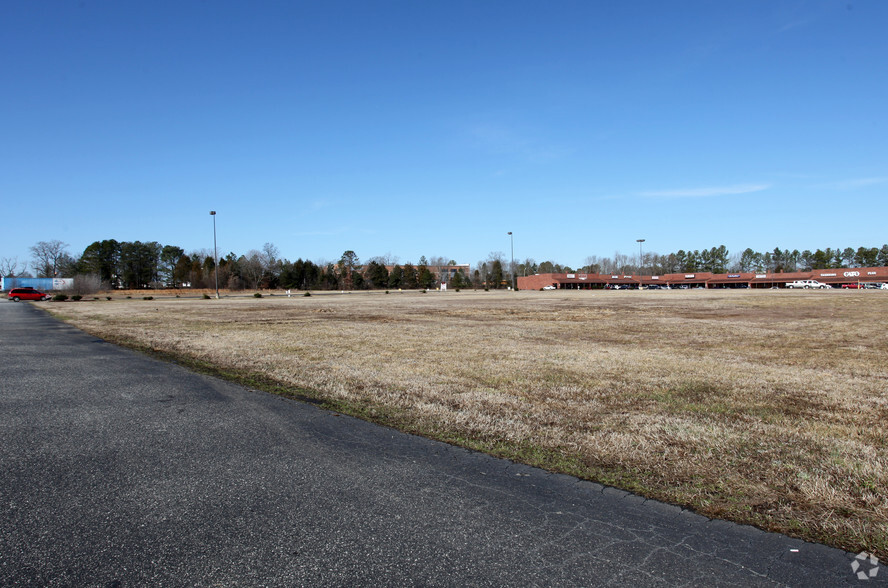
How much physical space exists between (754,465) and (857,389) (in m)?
4.65

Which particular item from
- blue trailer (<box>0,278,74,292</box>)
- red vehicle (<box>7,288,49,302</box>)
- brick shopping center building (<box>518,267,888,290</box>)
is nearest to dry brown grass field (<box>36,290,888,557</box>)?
red vehicle (<box>7,288,49,302</box>)

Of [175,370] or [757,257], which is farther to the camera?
[757,257]

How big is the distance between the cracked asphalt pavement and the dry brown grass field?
0.46 meters

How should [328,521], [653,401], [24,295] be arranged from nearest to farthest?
[328,521] < [653,401] < [24,295]

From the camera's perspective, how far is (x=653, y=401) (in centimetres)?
676

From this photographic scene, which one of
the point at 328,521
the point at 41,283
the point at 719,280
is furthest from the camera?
the point at 719,280

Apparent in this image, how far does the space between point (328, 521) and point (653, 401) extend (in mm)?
5010

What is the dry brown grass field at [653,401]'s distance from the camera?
3.90m

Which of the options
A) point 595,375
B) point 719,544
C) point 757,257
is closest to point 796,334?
point 595,375

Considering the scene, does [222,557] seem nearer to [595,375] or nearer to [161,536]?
[161,536]

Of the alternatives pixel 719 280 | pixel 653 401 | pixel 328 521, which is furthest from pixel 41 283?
pixel 719 280

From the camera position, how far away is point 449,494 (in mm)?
3816

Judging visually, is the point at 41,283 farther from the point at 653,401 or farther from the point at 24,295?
the point at 653,401

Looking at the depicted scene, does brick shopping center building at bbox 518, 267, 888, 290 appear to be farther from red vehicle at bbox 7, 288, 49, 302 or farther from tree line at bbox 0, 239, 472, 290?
red vehicle at bbox 7, 288, 49, 302
